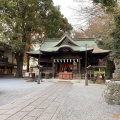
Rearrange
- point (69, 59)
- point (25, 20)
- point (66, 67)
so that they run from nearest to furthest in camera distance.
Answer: point (69, 59) → point (66, 67) → point (25, 20)

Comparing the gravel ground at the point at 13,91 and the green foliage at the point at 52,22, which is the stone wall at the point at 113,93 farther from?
the green foliage at the point at 52,22

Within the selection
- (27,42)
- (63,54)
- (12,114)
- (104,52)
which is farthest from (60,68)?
(12,114)

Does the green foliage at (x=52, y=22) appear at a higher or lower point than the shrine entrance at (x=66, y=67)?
higher

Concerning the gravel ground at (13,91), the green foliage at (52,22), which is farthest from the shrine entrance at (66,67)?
the green foliage at (52,22)

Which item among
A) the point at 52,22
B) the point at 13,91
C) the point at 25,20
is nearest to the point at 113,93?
the point at 13,91

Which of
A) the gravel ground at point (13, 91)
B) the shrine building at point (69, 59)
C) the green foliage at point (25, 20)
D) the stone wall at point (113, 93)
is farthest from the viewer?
the green foliage at point (25, 20)

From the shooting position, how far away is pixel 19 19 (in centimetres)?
2673

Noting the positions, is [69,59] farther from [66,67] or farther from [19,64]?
[19,64]

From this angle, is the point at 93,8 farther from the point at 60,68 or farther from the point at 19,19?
the point at 19,19

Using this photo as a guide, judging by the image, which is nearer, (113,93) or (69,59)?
(113,93)

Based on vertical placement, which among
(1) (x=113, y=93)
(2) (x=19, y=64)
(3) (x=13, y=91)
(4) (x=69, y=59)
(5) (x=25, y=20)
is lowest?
(3) (x=13, y=91)

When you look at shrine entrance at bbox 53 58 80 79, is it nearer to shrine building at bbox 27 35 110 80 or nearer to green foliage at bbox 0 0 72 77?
shrine building at bbox 27 35 110 80

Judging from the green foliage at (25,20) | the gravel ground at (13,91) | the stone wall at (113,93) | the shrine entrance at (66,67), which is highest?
the green foliage at (25,20)

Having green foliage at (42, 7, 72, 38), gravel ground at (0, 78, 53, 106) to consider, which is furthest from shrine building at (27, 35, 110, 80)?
gravel ground at (0, 78, 53, 106)
